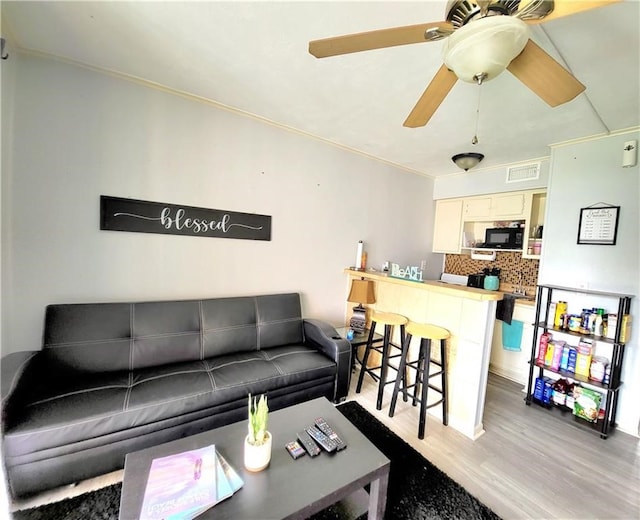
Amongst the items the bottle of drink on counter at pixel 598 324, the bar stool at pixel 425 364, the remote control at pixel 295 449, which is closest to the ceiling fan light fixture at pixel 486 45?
the bar stool at pixel 425 364

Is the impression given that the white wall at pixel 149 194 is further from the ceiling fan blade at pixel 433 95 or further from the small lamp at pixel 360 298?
the ceiling fan blade at pixel 433 95

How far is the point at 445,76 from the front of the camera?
1238 mm

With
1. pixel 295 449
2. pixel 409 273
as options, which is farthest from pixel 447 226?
pixel 295 449

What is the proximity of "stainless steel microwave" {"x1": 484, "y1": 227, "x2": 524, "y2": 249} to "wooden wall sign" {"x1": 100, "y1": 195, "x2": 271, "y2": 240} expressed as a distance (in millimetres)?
2869

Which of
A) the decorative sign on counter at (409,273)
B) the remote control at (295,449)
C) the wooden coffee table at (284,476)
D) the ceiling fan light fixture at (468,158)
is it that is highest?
the ceiling fan light fixture at (468,158)

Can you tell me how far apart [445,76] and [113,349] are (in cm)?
259

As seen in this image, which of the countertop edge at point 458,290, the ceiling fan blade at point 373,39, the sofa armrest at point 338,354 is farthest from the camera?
the sofa armrest at point 338,354

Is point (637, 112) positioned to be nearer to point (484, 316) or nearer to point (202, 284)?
point (484, 316)

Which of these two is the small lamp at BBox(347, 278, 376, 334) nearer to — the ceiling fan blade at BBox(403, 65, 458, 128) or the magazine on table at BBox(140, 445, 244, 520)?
the ceiling fan blade at BBox(403, 65, 458, 128)

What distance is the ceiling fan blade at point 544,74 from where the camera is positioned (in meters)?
1.09

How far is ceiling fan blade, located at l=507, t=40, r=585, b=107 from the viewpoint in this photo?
109 cm

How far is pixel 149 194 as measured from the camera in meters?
2.11

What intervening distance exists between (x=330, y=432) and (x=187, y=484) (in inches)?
25.3

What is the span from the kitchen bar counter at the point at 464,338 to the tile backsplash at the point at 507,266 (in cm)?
192
